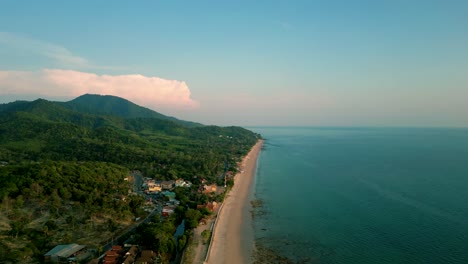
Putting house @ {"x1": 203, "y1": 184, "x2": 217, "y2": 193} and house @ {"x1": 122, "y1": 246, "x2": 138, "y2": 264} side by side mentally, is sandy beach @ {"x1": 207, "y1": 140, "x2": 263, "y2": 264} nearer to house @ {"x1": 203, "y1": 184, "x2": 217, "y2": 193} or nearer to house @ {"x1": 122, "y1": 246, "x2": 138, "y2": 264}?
house @ {"x1": 203, "y1": 184, "x2": 217, "y2": 193}

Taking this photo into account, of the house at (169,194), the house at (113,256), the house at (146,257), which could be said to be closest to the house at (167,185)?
the house at (169,194)

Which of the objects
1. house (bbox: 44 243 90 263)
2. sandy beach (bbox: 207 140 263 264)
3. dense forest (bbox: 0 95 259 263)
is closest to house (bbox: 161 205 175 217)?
dense forest (bbox: 0 95 259 263)

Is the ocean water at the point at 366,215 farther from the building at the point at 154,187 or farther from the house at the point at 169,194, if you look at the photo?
the building at the point at 154,187

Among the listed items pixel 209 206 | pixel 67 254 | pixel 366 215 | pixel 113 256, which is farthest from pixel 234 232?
pixel 366 215

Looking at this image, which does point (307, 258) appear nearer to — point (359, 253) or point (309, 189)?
point (359, 253)

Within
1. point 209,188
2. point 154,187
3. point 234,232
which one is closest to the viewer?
point 234,232

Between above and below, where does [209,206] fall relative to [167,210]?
above

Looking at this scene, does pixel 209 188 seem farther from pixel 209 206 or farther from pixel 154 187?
pixel 209 206
